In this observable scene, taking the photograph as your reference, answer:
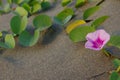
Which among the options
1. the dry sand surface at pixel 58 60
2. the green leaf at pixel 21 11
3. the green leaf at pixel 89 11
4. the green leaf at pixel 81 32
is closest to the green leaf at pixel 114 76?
the dry sand surface at pixel 58 60

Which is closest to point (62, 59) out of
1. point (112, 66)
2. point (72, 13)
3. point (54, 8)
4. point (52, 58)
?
point (52, 58)

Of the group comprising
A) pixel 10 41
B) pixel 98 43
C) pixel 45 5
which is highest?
pixel 98 43

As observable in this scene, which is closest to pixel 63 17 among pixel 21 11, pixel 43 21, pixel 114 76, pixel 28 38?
pixel 43 21

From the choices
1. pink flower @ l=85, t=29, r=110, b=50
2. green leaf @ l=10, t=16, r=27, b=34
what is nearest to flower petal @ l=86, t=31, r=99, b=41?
pink flower @ l=85, t=29, r=110, b=50

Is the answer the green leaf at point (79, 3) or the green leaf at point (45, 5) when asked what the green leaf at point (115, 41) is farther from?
the green leaf at point (45, 5)

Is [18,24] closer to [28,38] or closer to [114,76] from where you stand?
[28,38]

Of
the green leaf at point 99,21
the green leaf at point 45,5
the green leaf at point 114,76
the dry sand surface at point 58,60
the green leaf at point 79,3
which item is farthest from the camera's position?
the green leaf at point 45,5

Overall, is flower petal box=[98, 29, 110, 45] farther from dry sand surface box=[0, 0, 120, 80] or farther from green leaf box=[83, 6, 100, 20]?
green leaf box=[83, 6, 100, 20]
